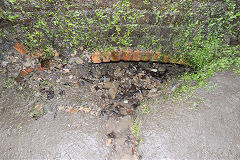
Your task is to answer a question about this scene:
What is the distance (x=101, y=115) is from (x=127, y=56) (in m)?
0.85

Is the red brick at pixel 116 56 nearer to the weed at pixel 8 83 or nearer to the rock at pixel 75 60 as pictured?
the rock at pixel 75 60

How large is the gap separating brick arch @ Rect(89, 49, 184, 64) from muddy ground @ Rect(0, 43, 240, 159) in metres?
0.18

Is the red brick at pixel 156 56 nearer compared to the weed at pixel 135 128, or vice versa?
the weed at pixel 135 128

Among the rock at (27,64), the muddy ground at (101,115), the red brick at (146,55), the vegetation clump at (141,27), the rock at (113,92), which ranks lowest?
the rock at (113,92)

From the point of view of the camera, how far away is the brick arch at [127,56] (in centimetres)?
202

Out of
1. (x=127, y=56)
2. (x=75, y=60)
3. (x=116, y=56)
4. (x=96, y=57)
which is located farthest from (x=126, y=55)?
(x=75, y=60)

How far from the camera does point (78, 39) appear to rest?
6.13ft

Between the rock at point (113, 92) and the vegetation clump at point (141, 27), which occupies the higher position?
the vegetation clump at point (141, 27)

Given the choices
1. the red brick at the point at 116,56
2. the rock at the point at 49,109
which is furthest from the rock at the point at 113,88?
the rock at the point at 49,109

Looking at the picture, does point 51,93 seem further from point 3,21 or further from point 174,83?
point 174,83

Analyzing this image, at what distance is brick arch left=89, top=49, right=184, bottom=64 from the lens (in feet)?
6.64

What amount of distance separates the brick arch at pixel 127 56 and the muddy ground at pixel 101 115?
0.58 feet

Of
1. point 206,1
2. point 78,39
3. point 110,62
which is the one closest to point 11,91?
point 78,39

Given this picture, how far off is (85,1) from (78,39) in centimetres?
45
